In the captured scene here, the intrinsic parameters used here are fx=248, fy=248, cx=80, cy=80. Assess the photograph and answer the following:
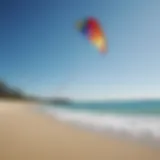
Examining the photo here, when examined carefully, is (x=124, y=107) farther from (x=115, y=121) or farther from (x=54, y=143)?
(x=54, y=143)

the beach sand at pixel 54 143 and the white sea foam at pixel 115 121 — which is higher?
the white sea foam at pixel 115 121

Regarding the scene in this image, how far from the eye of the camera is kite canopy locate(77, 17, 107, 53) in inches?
50.0

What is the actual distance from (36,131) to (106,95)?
42cm

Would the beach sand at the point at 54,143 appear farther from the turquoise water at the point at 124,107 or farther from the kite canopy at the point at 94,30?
the kite canopy at the point at 94,30

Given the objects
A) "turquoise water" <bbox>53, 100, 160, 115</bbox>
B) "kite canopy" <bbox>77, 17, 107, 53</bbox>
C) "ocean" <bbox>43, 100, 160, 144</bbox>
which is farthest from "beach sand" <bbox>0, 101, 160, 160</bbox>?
"kite canopy" <bbox>77, 17, 107, 53</bbox>

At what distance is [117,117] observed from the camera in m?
1.25

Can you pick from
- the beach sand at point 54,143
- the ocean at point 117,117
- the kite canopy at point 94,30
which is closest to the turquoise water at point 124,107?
the ocean at point 117,117

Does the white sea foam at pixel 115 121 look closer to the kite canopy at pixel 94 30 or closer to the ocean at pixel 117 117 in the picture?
the ocean at pixel 117 117

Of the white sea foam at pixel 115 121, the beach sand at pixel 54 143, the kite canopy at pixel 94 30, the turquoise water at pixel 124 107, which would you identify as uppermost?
Result: the kite canopy at pixel 94 30

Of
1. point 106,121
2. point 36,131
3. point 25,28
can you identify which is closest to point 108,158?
point 106,121

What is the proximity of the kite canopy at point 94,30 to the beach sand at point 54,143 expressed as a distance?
18.3 inches

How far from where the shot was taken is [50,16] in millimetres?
1354

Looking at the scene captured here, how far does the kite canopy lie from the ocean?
0.30 m

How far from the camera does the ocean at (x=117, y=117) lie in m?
1.20
